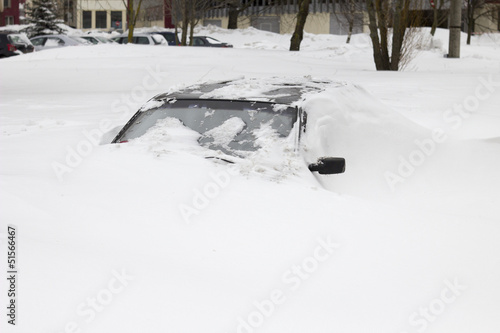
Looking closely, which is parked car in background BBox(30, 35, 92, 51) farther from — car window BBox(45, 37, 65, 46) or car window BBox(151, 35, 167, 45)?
car window BBox(151, 35, 167, 45)

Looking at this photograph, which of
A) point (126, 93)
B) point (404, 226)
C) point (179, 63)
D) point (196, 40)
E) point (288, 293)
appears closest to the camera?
point (288, 293)

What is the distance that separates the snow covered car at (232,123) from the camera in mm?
5035

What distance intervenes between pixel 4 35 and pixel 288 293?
78.4ft

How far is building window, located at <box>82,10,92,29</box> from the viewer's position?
2564 inches

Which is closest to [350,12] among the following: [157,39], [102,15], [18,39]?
[157,39]

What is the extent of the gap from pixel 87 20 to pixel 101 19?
1.56 m

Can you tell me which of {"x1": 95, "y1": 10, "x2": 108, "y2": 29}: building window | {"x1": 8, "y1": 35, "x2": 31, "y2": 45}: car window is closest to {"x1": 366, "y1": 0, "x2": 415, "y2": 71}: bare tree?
{"x1": 8, "y1": 35, "x2": 31, "y2": 45}: car window

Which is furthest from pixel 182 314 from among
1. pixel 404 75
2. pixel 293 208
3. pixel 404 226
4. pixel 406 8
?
pixel 406 8

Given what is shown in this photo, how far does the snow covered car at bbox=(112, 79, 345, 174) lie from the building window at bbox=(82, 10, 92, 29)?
6170 centimetres

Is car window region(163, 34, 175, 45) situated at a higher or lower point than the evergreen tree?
lower

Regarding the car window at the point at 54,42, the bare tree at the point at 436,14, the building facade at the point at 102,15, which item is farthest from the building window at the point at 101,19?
the car window at the point at 54,42

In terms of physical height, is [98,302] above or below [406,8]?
below

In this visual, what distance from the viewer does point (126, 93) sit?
1354 centimetres

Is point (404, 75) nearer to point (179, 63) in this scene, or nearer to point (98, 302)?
point (179, 63)
